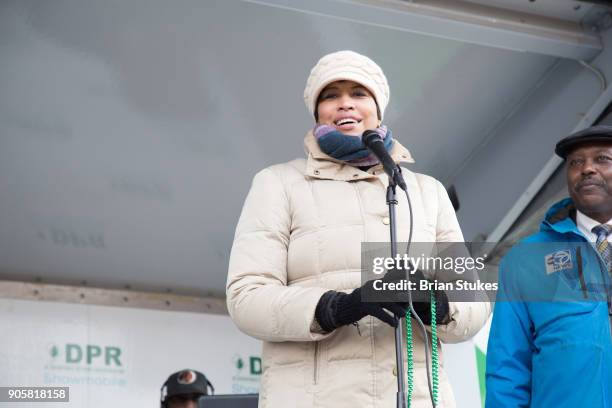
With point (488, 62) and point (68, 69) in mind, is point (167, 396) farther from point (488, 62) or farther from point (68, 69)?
point (488, 62)

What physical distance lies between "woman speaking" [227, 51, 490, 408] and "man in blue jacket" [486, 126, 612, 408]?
33cm

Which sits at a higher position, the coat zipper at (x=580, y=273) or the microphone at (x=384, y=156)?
the microphone at (x=384, y=156)

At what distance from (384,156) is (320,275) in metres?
0.39

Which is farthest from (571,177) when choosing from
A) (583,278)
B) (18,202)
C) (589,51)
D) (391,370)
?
(18,202)

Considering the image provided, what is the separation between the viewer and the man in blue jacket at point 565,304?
273 cm

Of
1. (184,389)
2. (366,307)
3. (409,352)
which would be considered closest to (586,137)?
(409,352)

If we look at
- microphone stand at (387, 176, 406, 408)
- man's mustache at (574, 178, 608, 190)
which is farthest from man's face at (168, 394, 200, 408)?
microphone stand at (387, 176, 406, 408)

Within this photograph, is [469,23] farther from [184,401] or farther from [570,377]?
[184,401]

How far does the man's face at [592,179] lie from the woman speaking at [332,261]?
1.59 ft

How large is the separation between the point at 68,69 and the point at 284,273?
2.15 meters

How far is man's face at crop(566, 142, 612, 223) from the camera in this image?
9.95ft

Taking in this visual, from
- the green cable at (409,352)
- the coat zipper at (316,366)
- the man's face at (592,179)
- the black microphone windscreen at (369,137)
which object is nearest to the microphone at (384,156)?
the black microphone windscreen at (369,137)

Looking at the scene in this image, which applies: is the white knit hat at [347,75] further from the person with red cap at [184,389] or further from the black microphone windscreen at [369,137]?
the person with red cap at [184,389]

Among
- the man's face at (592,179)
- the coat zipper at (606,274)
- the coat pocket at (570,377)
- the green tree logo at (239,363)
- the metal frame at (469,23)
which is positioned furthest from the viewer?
the green tree logo at (239,363)
